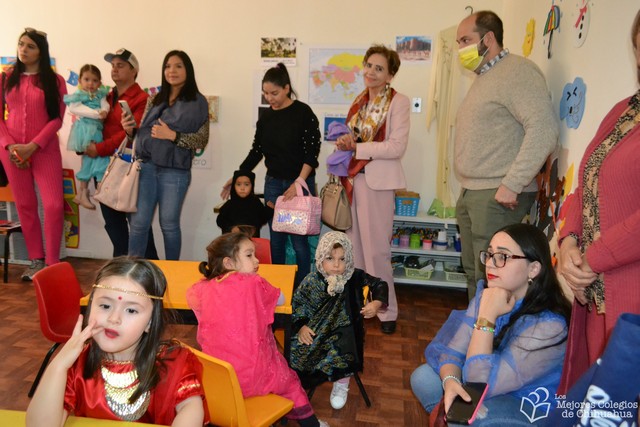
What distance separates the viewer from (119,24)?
A: 4355mm

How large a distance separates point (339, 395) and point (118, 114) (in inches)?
105

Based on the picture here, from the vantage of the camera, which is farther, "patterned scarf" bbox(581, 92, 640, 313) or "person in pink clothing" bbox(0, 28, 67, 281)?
"person in pink clothing" bbox(0, 28, 67, 281)

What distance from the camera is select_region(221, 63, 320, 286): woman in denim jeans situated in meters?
3.19

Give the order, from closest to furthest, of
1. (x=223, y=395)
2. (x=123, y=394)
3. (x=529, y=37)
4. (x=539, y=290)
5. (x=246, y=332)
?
(x=123, y=394), (x=223, y=395), (x=539, y=290), (x=246, y=332), (x=529, y=37)

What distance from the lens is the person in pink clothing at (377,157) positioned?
3000 millimetres

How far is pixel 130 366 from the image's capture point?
4.33ft

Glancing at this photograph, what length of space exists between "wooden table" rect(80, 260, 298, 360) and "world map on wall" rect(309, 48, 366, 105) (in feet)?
6.95

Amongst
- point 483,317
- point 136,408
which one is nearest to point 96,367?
point 136,408

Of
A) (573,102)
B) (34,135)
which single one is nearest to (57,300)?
(34,135)

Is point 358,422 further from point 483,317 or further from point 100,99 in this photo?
point 100,99

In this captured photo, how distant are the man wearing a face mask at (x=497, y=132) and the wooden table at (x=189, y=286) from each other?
1.00 m

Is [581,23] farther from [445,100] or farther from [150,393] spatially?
[150,393]

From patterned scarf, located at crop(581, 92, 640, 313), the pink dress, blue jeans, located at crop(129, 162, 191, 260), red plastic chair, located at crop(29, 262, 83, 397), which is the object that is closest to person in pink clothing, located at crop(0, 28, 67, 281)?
blue jeans, located at crop(129, 162, 191, 260)

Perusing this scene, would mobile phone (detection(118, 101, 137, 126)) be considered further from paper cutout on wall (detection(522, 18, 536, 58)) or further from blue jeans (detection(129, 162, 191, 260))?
paper cutout on wall (detection(522, 18, 536, 58))
